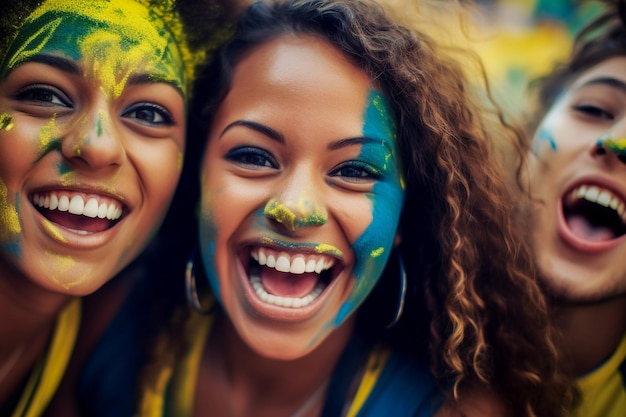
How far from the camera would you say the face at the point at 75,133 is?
4.52ft

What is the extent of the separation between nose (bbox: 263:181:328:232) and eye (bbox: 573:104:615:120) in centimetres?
91

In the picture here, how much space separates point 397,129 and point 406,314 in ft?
1.89

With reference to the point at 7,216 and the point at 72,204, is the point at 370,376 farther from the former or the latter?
the point at 7,216

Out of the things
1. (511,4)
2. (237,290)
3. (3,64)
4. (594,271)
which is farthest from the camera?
(511,4)

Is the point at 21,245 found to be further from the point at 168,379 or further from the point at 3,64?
the point at 168,379

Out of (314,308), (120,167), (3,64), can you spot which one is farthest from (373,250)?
(3,64)

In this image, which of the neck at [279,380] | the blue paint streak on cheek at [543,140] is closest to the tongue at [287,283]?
the neck at [279,380]

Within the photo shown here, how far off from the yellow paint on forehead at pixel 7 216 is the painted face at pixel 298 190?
1.50ft

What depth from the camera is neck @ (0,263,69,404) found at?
5.02ft

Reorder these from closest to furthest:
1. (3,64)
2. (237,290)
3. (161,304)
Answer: (3,64) → (237,290) → (161,304)

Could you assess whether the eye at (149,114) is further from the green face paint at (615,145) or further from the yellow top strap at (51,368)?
the green face paint at (615,145)

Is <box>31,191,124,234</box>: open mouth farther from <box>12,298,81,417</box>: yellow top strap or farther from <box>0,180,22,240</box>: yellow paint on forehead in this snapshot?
<box>12,298,81,417</box>: yellow top strap

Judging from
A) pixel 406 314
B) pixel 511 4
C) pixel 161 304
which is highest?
pixel 511 4

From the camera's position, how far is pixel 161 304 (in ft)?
5.84
